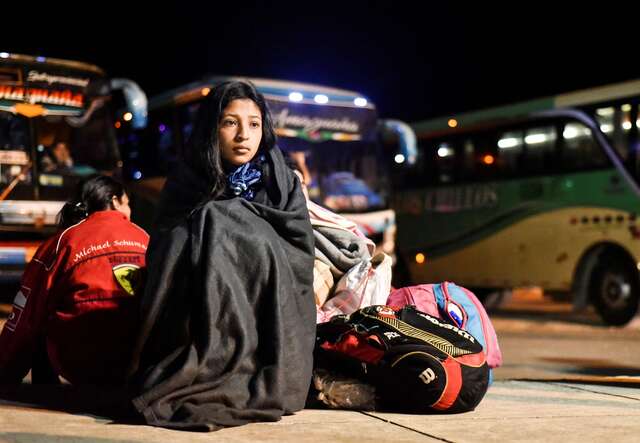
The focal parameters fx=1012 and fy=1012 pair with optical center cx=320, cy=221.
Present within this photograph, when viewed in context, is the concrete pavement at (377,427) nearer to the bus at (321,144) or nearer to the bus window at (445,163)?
the bus at (321,144)

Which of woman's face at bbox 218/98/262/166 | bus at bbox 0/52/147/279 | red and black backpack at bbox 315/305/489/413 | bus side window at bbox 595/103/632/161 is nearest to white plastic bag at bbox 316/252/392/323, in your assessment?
red and black backpack at bbox 315/305/489/413

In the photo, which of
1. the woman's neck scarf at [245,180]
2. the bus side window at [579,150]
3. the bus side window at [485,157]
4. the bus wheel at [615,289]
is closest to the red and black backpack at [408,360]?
the woman's neck scarf at [245,180]

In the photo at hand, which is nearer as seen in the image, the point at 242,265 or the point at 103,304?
A: the point at 242,265

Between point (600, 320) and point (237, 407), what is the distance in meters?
12.3

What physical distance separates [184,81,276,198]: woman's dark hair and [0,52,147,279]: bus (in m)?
7.96

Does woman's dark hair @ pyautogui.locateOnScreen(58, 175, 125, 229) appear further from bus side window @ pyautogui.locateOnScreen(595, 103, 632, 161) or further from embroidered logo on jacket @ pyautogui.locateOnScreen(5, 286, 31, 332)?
bus side window @ pyautogui.locateOnScreen(595, 103, 632, 161)

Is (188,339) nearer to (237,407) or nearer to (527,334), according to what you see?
(237,407)

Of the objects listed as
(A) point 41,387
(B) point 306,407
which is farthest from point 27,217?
(B) point 306,407

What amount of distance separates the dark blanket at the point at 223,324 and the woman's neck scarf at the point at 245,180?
181 mm

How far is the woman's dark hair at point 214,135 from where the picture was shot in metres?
4.27

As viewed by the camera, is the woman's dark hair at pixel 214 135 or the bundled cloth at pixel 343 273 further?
the bundled cloth at pixel 343 273

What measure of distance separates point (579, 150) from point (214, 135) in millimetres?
11295

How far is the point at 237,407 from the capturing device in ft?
12.7

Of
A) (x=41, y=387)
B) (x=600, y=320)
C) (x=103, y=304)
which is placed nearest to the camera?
(x=103, y=304)
